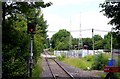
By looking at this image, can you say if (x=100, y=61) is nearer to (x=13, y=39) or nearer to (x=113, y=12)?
(x=13, y=39)

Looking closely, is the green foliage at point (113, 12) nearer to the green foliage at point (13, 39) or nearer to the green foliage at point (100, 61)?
the green foliage at point (13, 39)

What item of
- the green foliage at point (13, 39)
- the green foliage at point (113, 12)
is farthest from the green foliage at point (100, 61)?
the green foliage at point (113, 12)

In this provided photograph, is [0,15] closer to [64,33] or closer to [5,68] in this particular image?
[5,68]

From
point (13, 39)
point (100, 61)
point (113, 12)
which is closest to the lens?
point (113, 12)

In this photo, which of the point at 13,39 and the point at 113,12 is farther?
the point at 13,39

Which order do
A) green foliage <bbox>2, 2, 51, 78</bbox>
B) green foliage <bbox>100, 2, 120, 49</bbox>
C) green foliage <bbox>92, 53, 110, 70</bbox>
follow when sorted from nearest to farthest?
green foliage <bbox>100, 2, 120, 49</bbox>, green foliage <bbox>2, 2, 51, 78</bbox>, green foliage <bbox>92, 53, 110, 70</bbox>

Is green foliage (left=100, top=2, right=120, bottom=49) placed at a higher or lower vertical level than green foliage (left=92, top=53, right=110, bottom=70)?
higher

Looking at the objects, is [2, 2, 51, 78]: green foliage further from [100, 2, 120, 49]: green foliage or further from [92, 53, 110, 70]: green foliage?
[92, 53, 110, 70]: green foliage

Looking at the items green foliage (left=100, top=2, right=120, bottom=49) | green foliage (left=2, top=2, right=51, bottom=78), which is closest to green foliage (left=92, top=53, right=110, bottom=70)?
green foliage (left=2, top=2, right=51, bottom=78)

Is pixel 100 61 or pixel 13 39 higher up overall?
pixel 13 39

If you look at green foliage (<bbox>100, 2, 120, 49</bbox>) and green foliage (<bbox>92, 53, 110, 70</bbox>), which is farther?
green foliage (<bbox>92, 53, 110, 70</bbox>)

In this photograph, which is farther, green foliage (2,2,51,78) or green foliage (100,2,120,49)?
green foliage (2,2,51,78)

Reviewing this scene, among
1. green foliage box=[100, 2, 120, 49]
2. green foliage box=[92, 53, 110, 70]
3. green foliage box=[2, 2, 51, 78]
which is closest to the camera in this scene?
green foliage box=[100, 2, 120, 49]

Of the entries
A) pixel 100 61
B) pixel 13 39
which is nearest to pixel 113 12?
pixel 13 39
